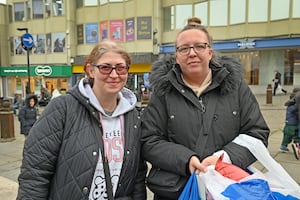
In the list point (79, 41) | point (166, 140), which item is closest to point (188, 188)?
point (166, 140)

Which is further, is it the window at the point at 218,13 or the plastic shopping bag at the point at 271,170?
the window at the point at 218,13

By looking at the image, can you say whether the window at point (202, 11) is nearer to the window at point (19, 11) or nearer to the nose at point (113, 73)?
the window at point (19, 11)

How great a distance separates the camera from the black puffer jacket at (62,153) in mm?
1874

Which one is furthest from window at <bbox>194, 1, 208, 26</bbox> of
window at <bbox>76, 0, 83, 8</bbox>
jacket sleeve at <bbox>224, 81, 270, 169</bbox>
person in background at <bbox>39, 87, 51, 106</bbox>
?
jacket sleeve at <bbox>224, 81, 270, 169</bbox>

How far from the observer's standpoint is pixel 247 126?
6.59 ft

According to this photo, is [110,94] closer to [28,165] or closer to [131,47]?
[28,165]

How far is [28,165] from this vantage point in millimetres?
1872

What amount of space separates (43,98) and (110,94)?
829 inches

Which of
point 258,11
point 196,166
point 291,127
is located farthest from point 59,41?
point 196,166

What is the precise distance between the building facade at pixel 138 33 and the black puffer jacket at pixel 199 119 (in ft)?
48.9

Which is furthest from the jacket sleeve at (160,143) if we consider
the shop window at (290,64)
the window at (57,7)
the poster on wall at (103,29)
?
the window at (57,7)

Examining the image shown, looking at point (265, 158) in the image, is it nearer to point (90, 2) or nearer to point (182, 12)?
point (182, 12)

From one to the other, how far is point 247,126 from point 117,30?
1051 inches

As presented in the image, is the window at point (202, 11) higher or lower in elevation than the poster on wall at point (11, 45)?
higher
